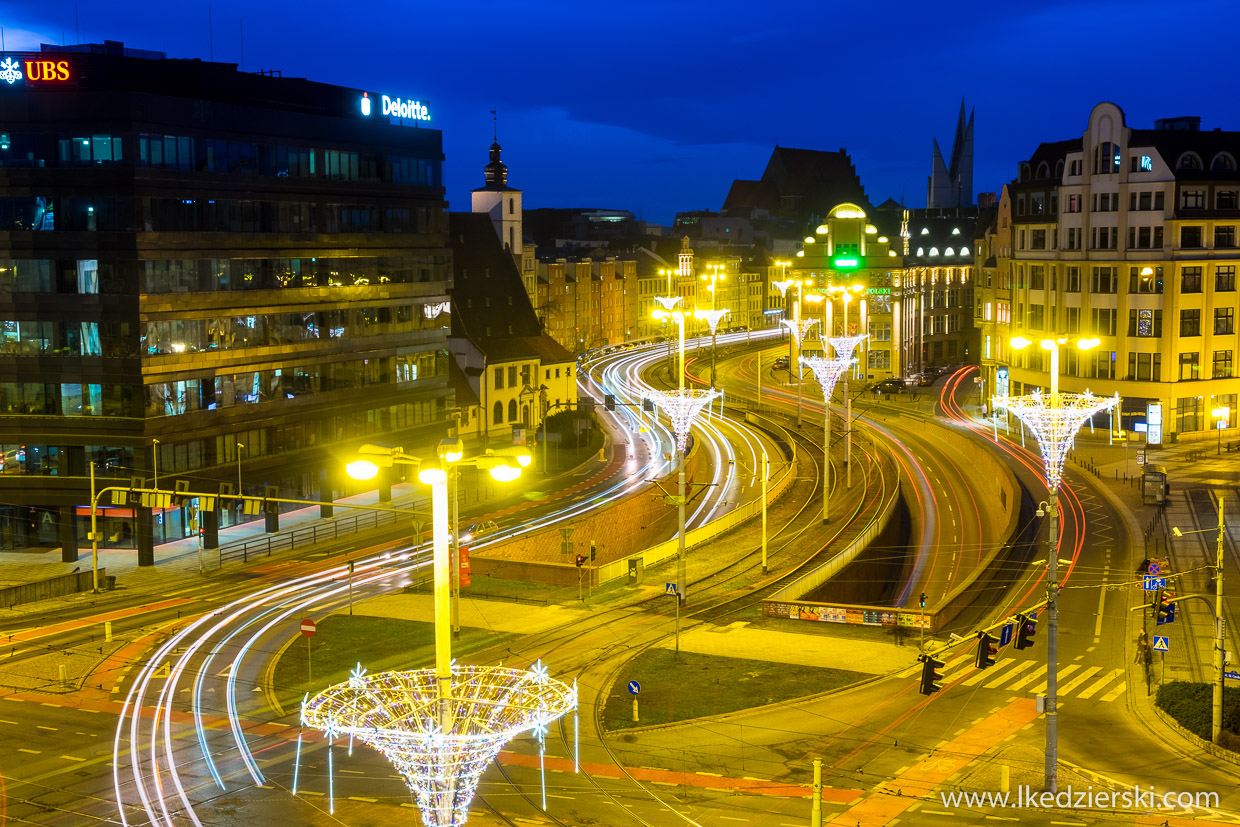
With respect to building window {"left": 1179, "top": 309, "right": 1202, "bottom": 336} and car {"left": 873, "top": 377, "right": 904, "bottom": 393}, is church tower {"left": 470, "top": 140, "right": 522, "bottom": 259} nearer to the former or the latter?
car {"left": 873, "top": 377, "right": 904, "bottom": 393}

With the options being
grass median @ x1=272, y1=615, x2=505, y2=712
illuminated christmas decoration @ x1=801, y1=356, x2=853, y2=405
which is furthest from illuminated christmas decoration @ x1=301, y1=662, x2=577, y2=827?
illuminated christmas decoration @ x1=801, y1=356, x2=853, y2=405

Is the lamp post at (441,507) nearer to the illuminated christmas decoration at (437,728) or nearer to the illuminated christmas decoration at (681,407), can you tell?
the illuminated christmas decoration at (437,728)

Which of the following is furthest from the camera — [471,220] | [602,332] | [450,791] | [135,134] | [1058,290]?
[602,332]

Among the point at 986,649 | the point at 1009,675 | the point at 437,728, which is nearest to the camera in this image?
the point at 437,728

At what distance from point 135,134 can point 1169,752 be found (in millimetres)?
54494

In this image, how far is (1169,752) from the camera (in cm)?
3969

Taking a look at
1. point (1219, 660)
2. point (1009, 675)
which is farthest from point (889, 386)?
point (1219, 660)

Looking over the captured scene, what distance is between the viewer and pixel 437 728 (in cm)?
2292

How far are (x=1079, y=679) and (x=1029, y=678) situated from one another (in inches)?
68.8

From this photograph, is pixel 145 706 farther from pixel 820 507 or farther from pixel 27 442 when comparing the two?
pixel 820 507

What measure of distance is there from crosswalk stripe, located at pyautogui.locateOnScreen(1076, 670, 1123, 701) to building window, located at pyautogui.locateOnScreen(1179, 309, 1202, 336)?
5568cm

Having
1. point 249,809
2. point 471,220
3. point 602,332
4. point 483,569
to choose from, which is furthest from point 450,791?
point 602,332

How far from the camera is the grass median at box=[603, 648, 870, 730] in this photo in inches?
1719

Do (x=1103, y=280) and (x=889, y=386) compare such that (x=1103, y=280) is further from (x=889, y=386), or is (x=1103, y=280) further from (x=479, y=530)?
(x=479, y=530)
